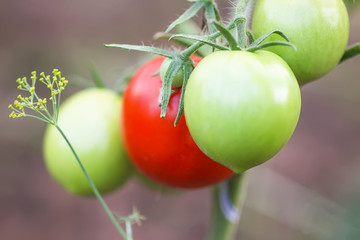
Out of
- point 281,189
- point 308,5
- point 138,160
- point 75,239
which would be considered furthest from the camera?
point 75,239

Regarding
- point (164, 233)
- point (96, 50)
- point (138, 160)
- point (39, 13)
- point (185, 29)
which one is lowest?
point (164, 233)

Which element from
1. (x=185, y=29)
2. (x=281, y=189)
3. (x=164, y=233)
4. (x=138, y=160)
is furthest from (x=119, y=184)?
(x=164, y=233)

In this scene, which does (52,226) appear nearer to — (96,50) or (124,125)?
(96,50)

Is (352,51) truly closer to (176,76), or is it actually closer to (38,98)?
(176,76)

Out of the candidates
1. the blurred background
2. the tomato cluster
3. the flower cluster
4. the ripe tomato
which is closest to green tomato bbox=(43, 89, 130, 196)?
the tomato cluster

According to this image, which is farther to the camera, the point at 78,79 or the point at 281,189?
the point at 281,189

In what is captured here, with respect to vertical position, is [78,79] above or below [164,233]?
above

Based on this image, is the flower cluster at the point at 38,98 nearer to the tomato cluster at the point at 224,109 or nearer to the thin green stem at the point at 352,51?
the tomato cluster at the point at 224,109

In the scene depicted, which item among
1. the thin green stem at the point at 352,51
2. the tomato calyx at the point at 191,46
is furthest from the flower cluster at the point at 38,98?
the thin green stem at the point at 352,51

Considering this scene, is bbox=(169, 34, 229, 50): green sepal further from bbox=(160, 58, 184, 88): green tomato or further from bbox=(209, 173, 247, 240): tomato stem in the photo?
bbox=(209, 173, 247, 240): tomato stem
